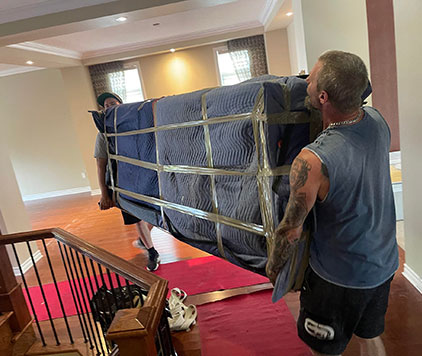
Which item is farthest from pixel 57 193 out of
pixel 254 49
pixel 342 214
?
pixel 342 214

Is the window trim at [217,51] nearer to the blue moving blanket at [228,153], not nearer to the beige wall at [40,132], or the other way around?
the beige wall at [40,132]

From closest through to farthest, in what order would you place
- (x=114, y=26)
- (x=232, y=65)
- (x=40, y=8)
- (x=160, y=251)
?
1. (x=40, y=8)
2. (x=160, y=251)
3. (x=114, y=26)
4. (x=232, y=65)

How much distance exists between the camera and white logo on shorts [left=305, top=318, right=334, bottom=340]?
121cm

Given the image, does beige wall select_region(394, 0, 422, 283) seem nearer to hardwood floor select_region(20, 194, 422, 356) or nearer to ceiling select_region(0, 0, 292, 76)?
hardwood floor select_region(20, 194, 422, 356)

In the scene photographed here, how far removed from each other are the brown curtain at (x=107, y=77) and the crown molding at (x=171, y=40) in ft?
0.79

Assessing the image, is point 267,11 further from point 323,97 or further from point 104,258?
point 104,258

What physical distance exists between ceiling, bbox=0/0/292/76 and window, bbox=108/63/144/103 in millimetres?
343

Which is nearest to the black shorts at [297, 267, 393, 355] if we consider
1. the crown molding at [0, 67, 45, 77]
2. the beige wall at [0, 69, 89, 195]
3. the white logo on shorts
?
the white logo on shorts

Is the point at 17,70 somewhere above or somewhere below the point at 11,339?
above

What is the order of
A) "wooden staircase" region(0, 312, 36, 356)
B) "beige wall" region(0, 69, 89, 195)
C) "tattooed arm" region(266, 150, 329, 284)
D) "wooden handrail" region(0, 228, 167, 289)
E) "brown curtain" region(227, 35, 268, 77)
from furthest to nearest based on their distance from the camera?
"beige wall" region(0, 69, 89, 195) → "brown curtain" region(227, 35, 268, 77) → "wooden staircase" region(0, 312, 36, 356) → "wooden handrail" region(0, 228, 167, 289) → "tattooed arm" region(266, 150, 329, 284)

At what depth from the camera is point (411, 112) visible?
1856 millimetres

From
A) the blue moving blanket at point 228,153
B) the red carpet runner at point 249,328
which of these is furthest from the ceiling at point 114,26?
the red carpet runner at point 249,328

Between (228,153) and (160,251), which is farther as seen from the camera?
(160,251)

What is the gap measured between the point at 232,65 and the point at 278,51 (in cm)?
87
